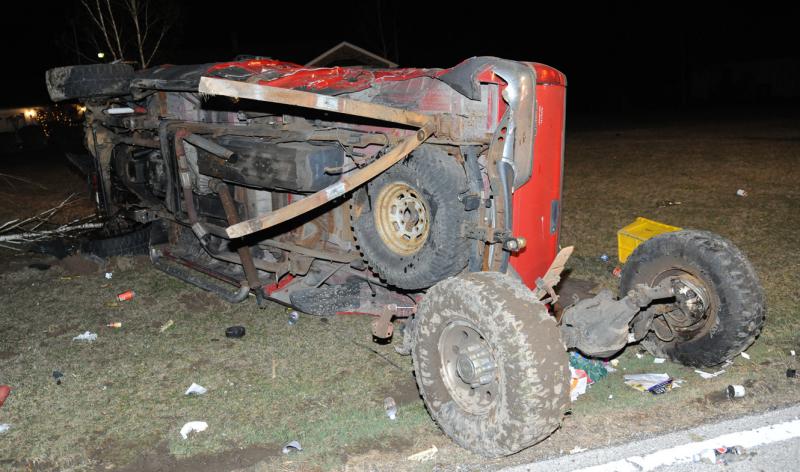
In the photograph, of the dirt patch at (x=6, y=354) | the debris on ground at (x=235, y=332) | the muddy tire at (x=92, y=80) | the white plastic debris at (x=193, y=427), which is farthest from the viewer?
the muddy tire at (x=92, y=80)

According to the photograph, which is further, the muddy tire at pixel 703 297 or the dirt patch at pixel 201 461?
the muddy tire at pixel 703 297

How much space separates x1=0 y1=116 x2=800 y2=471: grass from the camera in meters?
3.46

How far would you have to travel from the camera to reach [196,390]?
4.12 metres

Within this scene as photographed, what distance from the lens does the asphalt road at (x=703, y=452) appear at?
3.15 m

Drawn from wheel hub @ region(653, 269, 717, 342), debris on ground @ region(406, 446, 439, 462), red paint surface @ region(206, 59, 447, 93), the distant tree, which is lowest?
debris on ground @ region(406, 446, 439, 462)

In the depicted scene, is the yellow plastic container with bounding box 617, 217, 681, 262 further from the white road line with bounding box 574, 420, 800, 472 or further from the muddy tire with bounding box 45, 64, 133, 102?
the muddy tire with bounding box 45, 64, 133, 102

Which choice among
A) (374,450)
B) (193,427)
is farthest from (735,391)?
(193,427)

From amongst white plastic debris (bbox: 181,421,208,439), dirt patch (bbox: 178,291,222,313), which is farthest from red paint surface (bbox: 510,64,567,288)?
dirt patch (bbox: 178,291,222,313)

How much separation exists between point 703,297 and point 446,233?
5.69 ft

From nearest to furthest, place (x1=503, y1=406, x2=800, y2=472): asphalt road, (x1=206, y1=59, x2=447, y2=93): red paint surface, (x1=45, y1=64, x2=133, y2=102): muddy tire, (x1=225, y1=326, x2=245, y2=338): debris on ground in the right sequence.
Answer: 1. (x1=503, y1=406, x2=800, y2=472): asphalt road
2. (x1=206, y1=59, x2=447, y2=93): red paint surface
3. (x1=225, y1=326, x2=245, y2=338): debris on ground
4. (x1=45, y1=64, x2=133, y2=102): muddy tire

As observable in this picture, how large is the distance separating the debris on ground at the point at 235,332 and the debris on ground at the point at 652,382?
293cm

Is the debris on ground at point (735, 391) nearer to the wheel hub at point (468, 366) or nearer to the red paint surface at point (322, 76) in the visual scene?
the wheel hub at point (468, 366)

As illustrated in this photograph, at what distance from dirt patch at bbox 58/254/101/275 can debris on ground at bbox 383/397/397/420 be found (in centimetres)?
432

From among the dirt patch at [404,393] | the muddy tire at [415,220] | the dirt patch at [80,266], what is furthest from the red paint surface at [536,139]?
the dirt patch at [80,266]
